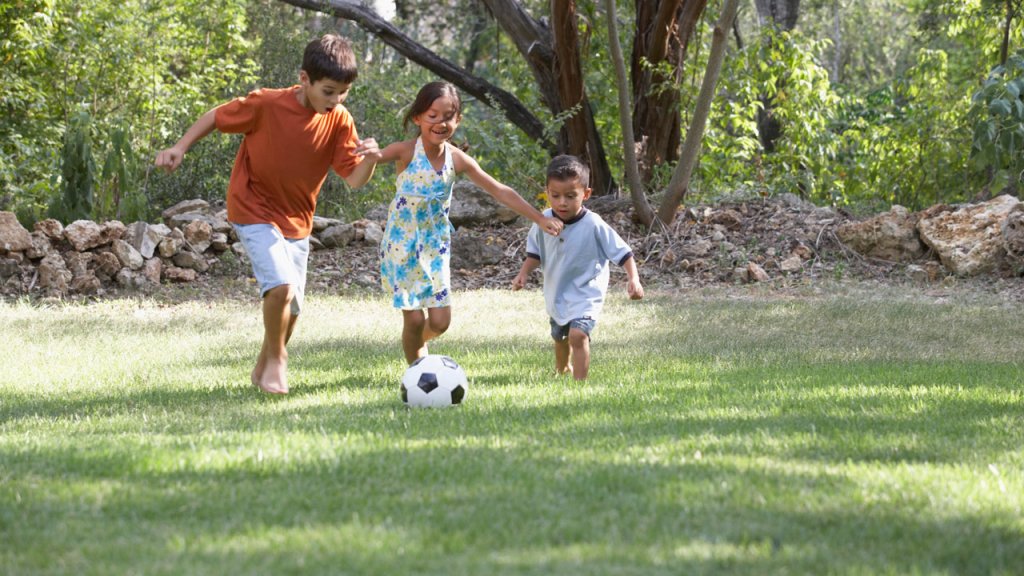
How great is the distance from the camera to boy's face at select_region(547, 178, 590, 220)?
6480mm

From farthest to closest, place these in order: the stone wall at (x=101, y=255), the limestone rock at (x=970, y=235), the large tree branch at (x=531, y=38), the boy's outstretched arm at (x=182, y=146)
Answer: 1. the large tree branch at (x=531, y=38)
2. the limestone rock at (x=970, y=235)
3. the stone wall at (x=101, y=255)
4. the boy's outstretched arm at (x=182, y=146)

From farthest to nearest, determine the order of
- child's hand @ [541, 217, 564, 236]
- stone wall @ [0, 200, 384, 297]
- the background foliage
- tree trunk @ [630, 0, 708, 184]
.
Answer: tree trunk @ [630, 0, 708, 184]
the background foliage
stone wall @ [0, 200, 384, 297]
child's hand @ [541, 217, 564, 236]

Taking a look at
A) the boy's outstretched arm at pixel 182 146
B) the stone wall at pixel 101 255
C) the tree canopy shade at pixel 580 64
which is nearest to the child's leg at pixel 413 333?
the boy's outstretched arm at pixel 182 146

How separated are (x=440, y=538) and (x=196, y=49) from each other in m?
17.9

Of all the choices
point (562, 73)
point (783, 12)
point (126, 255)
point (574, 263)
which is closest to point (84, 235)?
point (126, 255)

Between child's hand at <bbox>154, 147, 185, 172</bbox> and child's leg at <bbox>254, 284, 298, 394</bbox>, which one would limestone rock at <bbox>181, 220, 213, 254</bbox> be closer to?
child's leg at <bbox>254, 284, 298, 394</bbox>

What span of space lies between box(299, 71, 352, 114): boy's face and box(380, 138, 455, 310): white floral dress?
578mm

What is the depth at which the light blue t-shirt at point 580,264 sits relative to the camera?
6.55 m

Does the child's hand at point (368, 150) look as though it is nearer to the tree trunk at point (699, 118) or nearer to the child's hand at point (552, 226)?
the child's hand at point (552, 226)

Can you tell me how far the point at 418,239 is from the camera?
6.43 m

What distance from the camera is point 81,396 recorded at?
5949 millimetres

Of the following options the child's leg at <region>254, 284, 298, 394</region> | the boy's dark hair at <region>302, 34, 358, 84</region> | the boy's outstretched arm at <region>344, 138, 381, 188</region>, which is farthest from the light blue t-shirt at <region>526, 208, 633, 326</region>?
the child's leg at <region>254, 284, 298, 394</region>

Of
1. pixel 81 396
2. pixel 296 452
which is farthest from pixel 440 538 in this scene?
pixel 81 396

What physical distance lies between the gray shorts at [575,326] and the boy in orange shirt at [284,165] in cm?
136
